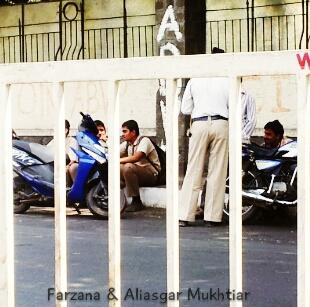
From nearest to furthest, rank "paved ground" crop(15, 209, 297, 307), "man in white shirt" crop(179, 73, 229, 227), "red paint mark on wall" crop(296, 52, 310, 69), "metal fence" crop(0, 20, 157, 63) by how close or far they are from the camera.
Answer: "red paint mark on wall" crop(296, 52, 310, 69)
"paved ground" crop(15, 209, 297, 307)
"man in white shirt" crop(179, 73, 229, 227)
"metal fence" crop(0, 20, 157, 63)

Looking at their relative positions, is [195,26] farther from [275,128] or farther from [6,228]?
[6,228]

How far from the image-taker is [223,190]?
728 centimetres

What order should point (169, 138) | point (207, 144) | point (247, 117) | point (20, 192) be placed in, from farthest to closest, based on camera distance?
point (20, 192) < point (247, 117) < point (207, 144) < point (169, 138)

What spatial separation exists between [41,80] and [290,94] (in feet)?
27.6

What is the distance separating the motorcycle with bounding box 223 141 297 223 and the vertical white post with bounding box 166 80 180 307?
5.44 m

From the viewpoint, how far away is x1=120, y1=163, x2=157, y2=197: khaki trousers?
8.70m

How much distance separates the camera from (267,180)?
7.66m

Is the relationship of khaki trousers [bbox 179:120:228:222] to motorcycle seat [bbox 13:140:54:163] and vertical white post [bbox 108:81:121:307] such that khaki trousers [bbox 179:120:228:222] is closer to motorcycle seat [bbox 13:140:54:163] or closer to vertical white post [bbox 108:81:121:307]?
motorcycle seat [bbox 13:140:54:163]

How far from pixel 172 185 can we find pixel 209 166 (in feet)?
16.9

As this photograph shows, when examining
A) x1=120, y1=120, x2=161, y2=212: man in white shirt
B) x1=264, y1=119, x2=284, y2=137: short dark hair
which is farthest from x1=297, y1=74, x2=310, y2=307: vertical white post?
x1=120, y1=120, x2=161, y2=212: man in white shirt

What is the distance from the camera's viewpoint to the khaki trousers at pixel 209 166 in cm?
716

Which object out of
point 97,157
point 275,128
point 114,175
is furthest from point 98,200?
point 114,175

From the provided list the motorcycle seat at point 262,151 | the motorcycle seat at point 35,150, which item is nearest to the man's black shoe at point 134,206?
the motorcycle seat at point 35,150

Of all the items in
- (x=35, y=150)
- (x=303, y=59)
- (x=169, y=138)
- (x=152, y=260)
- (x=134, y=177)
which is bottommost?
(x=152, y=260)
